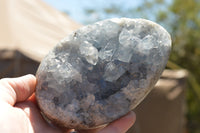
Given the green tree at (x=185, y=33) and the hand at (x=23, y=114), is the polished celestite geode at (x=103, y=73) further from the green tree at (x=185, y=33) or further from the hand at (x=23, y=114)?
the green tree at (x=185, y=33)

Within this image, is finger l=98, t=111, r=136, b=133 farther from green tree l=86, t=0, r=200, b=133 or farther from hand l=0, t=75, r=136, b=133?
green tree l=86, t=0, r=200, b=133

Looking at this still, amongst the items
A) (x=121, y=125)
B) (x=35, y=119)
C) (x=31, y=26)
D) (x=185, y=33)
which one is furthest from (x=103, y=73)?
(x=185, y=33)

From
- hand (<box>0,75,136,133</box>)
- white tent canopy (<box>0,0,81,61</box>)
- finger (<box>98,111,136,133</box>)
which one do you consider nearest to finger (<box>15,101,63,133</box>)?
hand (<box>0,75,136,133</box>)

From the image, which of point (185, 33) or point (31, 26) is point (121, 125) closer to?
point (31, 26)

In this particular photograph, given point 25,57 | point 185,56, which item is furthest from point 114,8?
point 25,57

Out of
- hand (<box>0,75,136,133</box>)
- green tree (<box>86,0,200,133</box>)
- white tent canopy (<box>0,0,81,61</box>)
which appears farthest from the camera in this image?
green tree (<box>86,0,200,133</box>)

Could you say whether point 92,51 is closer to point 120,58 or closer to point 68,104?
point 120,58
